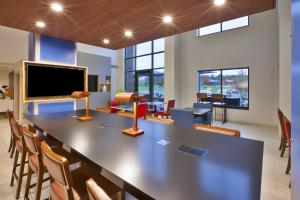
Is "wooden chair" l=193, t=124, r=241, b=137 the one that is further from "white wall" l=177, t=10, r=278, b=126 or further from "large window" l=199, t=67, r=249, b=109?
"large window" l=199, t=67, r=249, b=109

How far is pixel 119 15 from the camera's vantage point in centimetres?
294

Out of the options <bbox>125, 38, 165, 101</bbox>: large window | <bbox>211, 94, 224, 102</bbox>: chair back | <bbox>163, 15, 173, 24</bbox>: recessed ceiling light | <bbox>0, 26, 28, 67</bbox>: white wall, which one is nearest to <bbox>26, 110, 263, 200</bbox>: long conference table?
<bbox>163, 15, 173, 24</bbox>: recessed ceiling light

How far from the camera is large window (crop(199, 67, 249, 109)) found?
22.6 feet

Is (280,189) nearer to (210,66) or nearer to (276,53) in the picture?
(276,53)

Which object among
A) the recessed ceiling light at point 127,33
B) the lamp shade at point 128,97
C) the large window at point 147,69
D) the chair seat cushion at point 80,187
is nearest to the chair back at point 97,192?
the chair seat cushion at point 80,187

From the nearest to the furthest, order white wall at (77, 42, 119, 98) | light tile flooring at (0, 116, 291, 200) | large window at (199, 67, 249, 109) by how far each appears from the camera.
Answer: light tile flooring at (0, 116, 291, 200), large window at (199, 67, 249, 109), white wall at (77, 42, 119, 98)

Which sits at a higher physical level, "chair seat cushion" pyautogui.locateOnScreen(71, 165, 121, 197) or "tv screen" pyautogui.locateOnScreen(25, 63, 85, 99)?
"tv screen" pyautogui.locateOnScreen(25, 63, 85, 99)

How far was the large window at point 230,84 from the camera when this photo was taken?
22.6ft

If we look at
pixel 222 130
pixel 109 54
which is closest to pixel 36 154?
pixel 222 130

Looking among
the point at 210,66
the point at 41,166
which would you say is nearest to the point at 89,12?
the point at 41,166

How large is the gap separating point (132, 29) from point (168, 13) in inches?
39.4

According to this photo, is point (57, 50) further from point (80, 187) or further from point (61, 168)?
point (61, 168)

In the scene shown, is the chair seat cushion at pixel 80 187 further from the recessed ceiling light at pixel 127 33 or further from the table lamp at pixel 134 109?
the recessed ceiling light at pixel 127 33

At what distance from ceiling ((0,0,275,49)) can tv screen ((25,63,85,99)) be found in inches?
31.8
